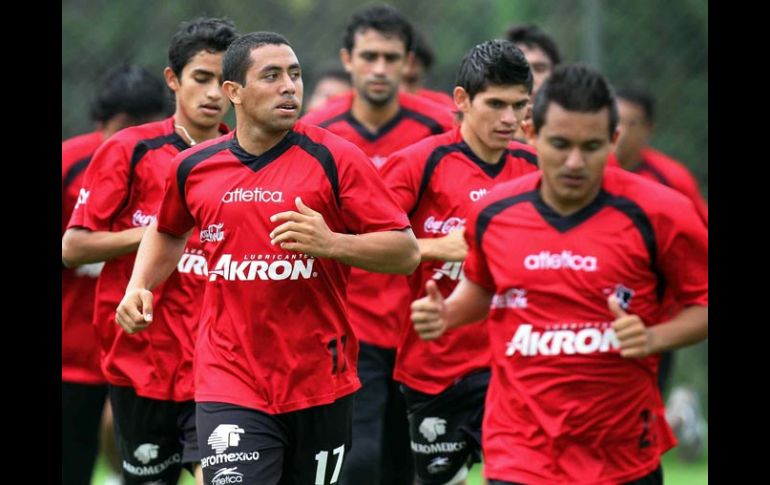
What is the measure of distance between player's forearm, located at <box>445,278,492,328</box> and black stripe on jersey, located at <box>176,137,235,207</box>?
3.92 feet

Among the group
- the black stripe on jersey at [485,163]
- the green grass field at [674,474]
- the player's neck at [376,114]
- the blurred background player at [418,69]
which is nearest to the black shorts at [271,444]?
the black stripe on jersey at [485,163]

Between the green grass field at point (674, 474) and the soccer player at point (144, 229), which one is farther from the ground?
the soccer player at point (144, 229)

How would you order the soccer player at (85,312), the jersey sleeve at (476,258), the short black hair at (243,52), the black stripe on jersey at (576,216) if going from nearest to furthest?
the black stripe on jersey at (576,216) < the jersey sleeve at (476,258) < the short black hair at (243,52) < the soccer player at (85,312)

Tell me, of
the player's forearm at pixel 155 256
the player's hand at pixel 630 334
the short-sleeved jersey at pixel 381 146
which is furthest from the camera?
the short-sleeved jersey at pixel 381 146

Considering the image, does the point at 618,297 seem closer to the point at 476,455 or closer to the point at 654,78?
the point at 476,455

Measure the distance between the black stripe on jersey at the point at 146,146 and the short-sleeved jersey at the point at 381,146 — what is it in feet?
5.17

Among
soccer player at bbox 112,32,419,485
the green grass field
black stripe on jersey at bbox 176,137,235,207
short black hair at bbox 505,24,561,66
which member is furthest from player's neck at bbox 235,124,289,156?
the green grass field

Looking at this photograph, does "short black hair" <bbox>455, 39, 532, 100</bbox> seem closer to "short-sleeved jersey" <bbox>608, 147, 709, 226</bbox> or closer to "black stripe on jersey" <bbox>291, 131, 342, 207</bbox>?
"black stripe on jersey" <bbox>291, 131, 342, 207</bbox>

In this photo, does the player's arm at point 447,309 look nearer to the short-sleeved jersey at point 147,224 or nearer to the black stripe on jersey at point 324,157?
the black stripe on jersey at point 324,157

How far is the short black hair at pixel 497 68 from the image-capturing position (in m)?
7.27

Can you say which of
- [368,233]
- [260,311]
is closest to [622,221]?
[368,233]

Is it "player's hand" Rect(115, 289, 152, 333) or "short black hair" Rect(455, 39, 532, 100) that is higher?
"short black hair" Rect(455, 39, 532, 100)

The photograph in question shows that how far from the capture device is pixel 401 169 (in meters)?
7.47

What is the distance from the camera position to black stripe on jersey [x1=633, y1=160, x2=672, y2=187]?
10.4 m
